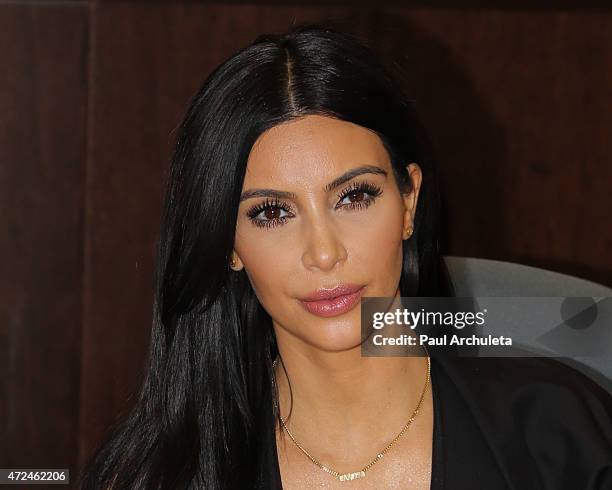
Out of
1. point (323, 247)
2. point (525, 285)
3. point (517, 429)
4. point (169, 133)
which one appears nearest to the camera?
point (323, 247)

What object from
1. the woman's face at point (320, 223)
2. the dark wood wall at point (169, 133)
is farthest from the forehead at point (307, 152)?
the dark wood wall at point (169, 133)

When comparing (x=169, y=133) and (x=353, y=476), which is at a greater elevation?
(x=169, y=133)

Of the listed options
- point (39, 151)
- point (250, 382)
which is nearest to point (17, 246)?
point (39, 151)

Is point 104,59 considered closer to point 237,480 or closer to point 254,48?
point 254,48

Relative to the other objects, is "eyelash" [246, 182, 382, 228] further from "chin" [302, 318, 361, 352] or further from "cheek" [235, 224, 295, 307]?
"chin" [302, 318, 361, 352]

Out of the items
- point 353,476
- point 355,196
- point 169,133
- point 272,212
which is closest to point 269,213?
point 272,212

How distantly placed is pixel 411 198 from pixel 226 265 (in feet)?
0.93

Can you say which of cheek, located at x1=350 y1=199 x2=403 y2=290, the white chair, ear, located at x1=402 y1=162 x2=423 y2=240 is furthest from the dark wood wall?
cheek, located at x1=350 y1=199 x2=403 y2=290

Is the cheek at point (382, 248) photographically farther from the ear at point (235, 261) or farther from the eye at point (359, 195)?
the ear at point (235, 261)

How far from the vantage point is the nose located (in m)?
1.45

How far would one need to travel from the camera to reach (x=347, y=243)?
1467 millimetres

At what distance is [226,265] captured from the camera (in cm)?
158

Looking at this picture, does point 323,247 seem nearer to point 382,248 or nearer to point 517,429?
point 382,248

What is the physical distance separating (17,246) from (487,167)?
1.06m
